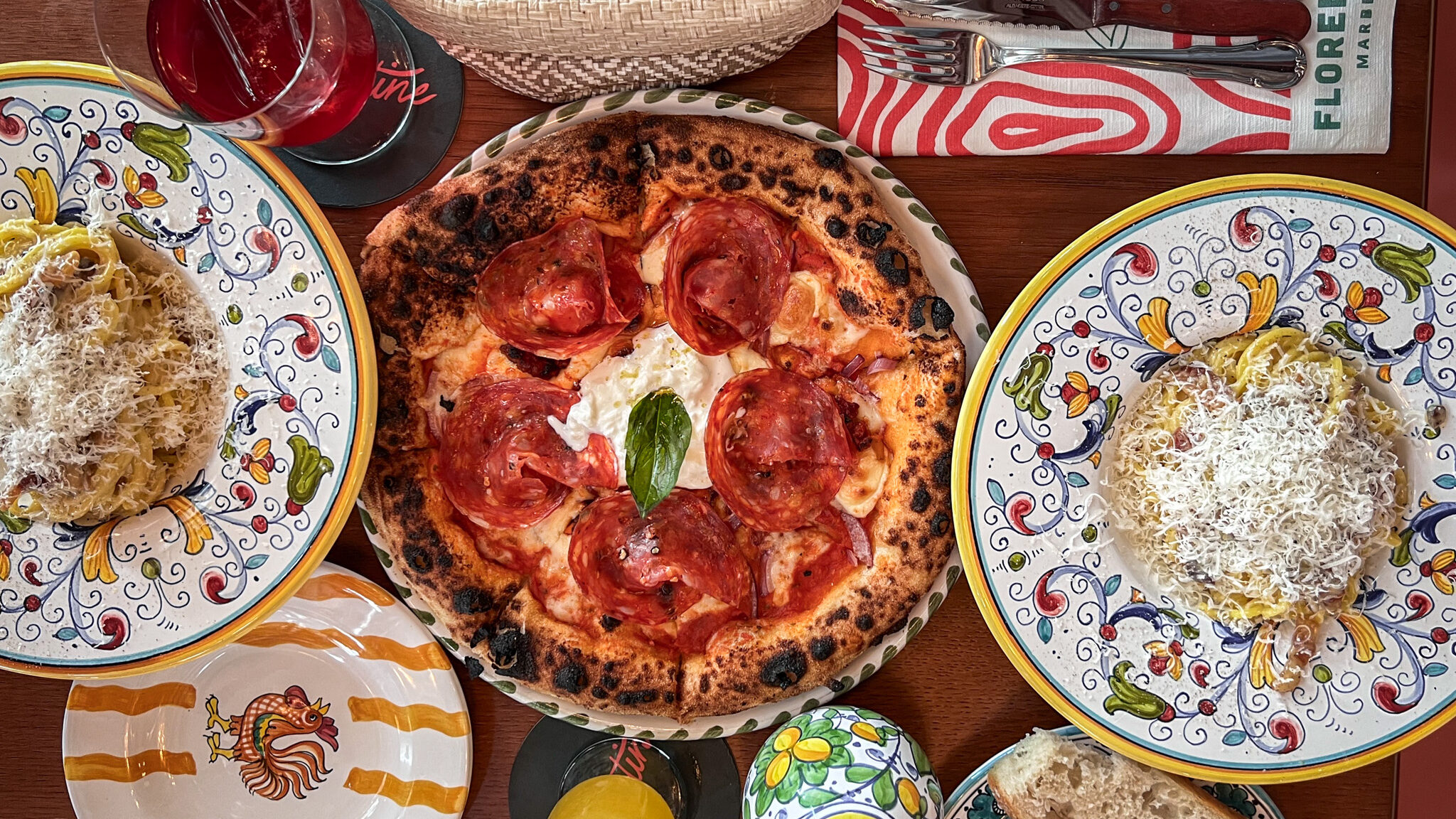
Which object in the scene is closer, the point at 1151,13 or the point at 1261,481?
the point at 1261,481

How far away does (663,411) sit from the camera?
57.5 inches

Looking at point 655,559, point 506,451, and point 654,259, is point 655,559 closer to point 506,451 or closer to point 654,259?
point 506,451

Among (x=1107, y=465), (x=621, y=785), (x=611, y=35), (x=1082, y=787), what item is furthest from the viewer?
(x=621, y=785)

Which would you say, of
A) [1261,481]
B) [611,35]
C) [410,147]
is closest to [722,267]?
[611,35]

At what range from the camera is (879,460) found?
5.01 feet

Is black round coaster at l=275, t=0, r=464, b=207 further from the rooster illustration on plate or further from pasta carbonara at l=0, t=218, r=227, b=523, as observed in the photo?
the rooster illustration on plate

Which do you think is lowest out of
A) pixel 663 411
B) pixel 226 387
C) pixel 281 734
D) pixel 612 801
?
pixel 612 801

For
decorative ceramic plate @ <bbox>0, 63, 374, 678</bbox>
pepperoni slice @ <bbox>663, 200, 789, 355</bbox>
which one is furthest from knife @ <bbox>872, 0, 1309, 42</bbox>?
decorative ceramic plate @ <bbox>0, 63, 374, 678</bbox>

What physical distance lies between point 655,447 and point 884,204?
55 cm

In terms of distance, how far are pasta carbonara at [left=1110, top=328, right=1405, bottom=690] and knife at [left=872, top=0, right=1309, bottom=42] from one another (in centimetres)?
54

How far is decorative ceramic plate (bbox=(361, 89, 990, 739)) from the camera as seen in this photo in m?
1.47

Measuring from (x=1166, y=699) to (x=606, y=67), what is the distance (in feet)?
4.25

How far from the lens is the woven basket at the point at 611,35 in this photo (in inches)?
50.4

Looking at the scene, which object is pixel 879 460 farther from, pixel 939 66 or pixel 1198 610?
pixel 939 66
